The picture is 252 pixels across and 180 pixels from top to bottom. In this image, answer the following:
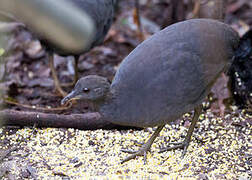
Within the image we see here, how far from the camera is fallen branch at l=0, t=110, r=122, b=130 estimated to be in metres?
4.44

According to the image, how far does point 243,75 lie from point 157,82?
184 cm

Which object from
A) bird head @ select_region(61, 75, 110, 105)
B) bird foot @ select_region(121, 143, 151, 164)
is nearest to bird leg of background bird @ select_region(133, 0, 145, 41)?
bird foot @ select_region(121, 143, 151, 164)

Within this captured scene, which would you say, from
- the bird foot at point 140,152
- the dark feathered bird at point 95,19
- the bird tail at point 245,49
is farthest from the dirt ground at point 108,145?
the dark feathered bird at point 95,19

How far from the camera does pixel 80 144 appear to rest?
4.27 meters

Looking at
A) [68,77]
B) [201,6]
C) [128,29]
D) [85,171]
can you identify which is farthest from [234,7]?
[85,171]

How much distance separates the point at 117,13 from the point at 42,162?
430 cm

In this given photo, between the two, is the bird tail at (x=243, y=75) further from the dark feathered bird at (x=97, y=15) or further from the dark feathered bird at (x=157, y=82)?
the dark feathered bird at (x=97, y=15)

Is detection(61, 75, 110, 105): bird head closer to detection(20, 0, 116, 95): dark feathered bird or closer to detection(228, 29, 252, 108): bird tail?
detection(20, 0, 116, 95): dark feathered bird

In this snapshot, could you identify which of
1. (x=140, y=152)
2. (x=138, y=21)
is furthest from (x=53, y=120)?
(x=138, y=21)

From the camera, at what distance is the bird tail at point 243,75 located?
16.2ft

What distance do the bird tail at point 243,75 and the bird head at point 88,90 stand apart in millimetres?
2104

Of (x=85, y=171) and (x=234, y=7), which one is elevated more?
(x=234, y=7)

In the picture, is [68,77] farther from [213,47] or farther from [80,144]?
[213,47]

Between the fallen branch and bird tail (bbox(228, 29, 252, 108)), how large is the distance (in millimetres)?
1555
